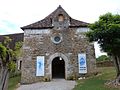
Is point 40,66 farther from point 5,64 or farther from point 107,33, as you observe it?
point 5,64

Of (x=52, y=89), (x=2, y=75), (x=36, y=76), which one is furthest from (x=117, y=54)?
(x=2, y=75)

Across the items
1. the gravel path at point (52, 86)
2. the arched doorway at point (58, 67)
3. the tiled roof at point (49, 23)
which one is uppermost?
the tiled roof at point (49, 23)

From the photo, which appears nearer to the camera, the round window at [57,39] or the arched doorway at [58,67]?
the round window at [57,39]

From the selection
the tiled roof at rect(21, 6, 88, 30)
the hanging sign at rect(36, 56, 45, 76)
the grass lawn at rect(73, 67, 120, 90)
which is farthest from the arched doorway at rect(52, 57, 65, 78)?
the grass lawn at rect(73, 67, 120, 90)

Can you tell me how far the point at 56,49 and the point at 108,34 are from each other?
7719mm

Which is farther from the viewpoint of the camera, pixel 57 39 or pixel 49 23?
pixel 49 23

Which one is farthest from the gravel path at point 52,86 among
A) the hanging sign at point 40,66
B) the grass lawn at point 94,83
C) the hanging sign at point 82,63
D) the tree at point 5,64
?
the tree at point 5,64

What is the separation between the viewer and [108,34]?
16.6m

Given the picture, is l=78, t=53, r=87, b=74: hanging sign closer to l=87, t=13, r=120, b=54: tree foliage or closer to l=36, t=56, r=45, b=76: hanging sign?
l=36, t=56, r=45, b=76: hanging sign

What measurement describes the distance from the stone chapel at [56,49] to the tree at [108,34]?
5.09 metres

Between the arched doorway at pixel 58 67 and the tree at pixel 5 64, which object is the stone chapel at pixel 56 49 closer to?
the arched doorway at pixel 58 67

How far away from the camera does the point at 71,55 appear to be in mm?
22797

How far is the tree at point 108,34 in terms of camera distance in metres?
16.4

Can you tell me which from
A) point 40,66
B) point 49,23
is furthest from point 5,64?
point 49,23
